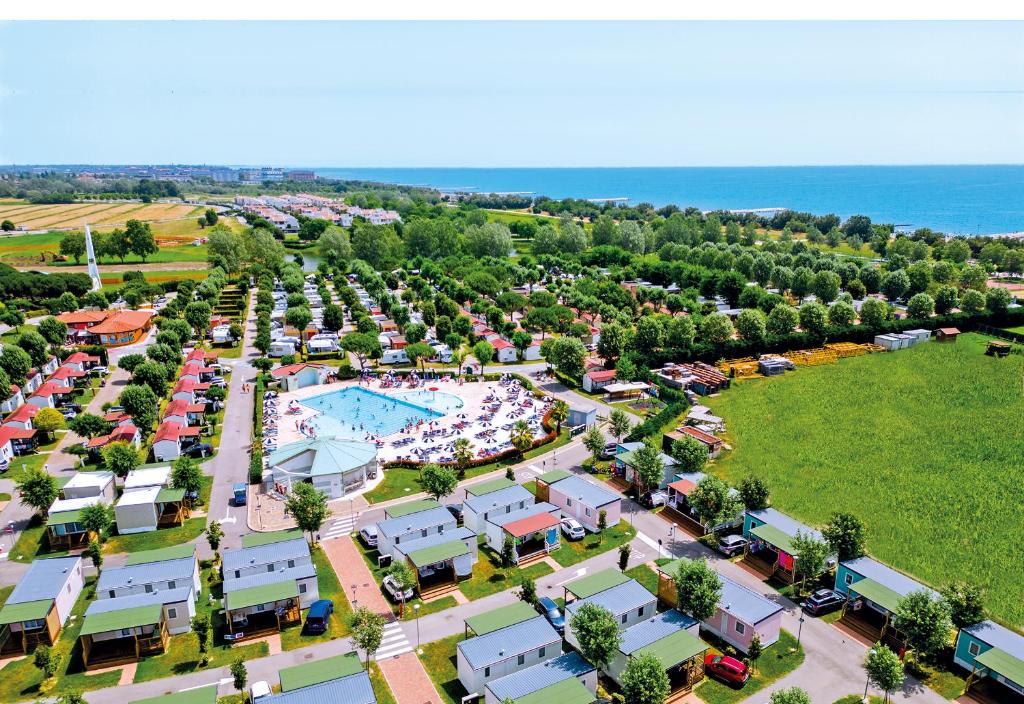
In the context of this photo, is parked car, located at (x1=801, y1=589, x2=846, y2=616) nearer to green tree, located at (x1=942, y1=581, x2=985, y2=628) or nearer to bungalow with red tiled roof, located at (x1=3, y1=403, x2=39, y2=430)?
green tree, located at (x1=942, y1=581, x2=985, y2=628)

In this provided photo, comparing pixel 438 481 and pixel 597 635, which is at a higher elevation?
pixel 438 481

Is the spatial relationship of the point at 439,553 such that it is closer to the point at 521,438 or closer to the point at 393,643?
the point at 393,643

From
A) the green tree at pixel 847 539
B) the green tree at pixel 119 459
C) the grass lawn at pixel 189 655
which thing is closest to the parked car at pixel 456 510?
the grass lawn at pixel 189 655

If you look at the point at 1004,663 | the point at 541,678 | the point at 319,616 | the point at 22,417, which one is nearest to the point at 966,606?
the point at 1004,663

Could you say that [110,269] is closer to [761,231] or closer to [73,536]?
A: [73,536]

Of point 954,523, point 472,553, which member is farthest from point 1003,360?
point 472,553

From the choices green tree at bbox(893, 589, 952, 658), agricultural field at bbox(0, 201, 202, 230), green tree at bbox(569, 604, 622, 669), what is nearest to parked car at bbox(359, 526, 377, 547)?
green tree at bbox(569, 604, 622, 669)
